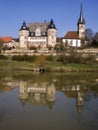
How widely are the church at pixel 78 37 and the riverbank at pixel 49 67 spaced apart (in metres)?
21.7

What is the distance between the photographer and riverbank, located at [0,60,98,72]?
190 ft

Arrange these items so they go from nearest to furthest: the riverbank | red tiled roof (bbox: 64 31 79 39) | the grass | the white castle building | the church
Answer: the riverbank, the grass, the church, red tiled roof (bbox: 64 31 79 39), the white castle building

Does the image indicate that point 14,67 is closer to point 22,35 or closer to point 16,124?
point 22,35

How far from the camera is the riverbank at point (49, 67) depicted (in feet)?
190

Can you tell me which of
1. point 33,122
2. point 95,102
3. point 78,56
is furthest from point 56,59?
point 33,122

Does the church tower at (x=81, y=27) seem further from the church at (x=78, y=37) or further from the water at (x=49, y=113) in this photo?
the water at (x=49, y=113)

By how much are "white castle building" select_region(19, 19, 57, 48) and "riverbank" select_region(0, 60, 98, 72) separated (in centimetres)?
2281

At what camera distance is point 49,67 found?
58.5 metres

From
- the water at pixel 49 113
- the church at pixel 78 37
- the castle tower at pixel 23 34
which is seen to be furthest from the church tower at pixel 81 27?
the water at pixel 49 113

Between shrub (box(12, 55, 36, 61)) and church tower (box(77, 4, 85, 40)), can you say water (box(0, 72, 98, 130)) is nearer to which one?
shrub (box(12, 55, 36, 61))

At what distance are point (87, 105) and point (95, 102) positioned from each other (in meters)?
1.71

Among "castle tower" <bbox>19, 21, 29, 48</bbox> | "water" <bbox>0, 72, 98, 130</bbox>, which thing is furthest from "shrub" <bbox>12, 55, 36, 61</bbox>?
"water" <bbox>0, 72, 98, 130</bbox>

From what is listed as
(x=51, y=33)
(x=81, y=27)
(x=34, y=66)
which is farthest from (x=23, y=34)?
(x=34, y=66)

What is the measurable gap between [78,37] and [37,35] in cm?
1186
